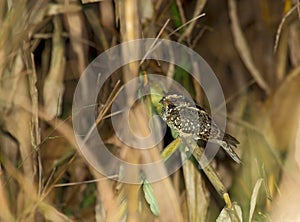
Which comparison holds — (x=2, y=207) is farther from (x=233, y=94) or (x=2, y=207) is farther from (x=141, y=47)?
(x=233, y=94)

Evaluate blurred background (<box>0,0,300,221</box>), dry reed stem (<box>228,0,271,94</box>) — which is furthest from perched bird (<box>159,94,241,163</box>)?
dry reed stem (<box>228,0,271,94</box>)

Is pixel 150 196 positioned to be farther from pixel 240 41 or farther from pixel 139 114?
pixel 240 41

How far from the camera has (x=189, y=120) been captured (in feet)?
3.47

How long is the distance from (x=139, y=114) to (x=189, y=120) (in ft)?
0.25

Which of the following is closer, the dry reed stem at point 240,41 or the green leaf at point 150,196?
the green leaf at point 150,196

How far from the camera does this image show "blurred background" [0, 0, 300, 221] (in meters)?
1.08

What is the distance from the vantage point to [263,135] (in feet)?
4.43

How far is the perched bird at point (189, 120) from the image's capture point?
1052mm

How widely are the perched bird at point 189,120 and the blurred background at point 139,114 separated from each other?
48 millimetres

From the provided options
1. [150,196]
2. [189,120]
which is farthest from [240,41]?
[150,196]

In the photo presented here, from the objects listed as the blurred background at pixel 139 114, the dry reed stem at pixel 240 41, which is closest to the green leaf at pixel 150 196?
the blurred background at pixel 139 114

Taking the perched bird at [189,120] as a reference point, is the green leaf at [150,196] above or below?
below

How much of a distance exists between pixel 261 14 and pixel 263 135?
0.39 metres

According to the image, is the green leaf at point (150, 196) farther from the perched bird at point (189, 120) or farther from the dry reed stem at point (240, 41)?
the dry reed stem at point (240, 41)
